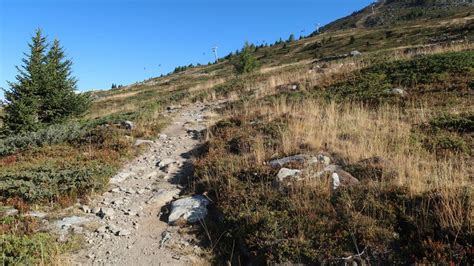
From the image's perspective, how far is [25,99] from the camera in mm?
18797

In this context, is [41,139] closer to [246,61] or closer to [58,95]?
[58,95]

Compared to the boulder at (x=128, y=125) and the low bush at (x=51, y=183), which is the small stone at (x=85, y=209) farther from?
the boulder at (x=128, y=125)

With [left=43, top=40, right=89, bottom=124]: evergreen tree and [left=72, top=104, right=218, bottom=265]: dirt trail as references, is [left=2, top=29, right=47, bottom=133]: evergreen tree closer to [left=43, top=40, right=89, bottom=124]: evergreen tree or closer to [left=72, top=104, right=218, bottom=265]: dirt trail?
[left=43, top=40, right=89, bottom=124]: evergreen tree

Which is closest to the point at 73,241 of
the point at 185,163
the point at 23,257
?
the point at 23,257

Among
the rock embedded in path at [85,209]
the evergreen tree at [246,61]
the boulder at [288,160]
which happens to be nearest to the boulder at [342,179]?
the boulder at [288,160]

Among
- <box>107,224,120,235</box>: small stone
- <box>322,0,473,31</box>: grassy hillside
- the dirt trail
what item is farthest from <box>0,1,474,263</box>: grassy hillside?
<box>322,0,473,31</box>: grassy hillside

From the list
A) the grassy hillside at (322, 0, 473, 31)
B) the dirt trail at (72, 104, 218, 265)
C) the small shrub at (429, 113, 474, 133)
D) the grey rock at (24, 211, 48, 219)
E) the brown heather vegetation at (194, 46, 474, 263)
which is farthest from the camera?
the grassy hillside at (322, 0, 473, 31)

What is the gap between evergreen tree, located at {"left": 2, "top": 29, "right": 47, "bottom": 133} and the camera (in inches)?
732

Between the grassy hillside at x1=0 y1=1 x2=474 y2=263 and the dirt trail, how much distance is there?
474mm

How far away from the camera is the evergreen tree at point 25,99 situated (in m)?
18.6

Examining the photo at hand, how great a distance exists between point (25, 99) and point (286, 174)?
16.9m

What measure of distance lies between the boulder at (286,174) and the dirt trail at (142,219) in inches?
80.8

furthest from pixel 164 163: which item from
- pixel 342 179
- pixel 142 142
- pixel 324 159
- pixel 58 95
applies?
pixel 58 95

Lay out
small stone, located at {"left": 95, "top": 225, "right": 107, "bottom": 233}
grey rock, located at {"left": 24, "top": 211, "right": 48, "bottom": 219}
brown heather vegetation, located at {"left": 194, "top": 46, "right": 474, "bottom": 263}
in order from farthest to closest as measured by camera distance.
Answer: grey rock, located at {"left": 24, "top": 211, "right": 48, "bottom": 219} < small stone, located at {"left": 95, "top": 225, "right": 107, "bottom": 233} < brown heather vegetation, located at {"left": 194, "top": 46, "right": 474, "bottom": 263}
